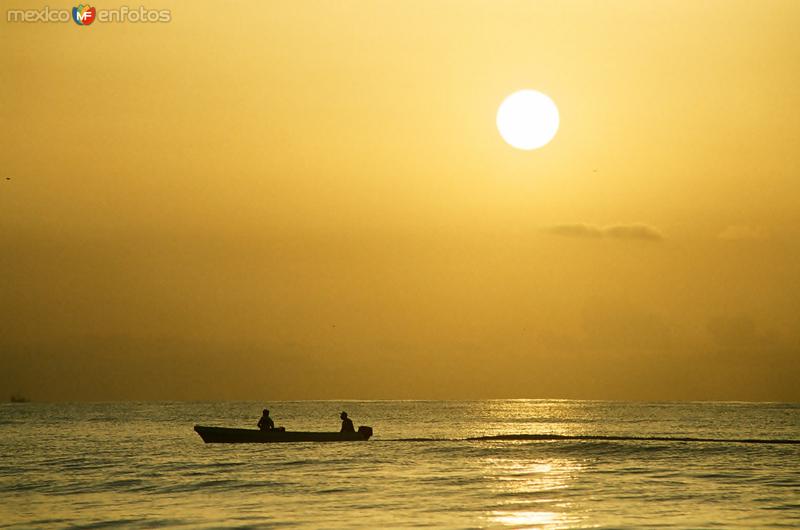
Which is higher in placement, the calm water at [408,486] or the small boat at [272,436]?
the small boat at [272,436]

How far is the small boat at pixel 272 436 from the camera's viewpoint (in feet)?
220

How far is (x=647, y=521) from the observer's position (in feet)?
109

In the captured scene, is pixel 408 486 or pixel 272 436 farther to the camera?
pixel 272 436

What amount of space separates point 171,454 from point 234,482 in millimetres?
21061

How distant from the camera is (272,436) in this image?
67.2m

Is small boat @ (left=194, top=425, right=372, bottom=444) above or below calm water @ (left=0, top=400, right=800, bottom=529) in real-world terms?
above

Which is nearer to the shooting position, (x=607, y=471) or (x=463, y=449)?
(x=607, y=471)

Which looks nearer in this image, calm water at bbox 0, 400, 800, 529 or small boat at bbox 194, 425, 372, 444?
calm water at bbox 0, 400, 800, 529

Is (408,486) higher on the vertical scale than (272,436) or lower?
lower

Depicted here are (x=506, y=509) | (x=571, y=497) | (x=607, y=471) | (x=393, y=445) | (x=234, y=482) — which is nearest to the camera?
(x=506, y=509)

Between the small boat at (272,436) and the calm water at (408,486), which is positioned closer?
the calm water at (408,486)

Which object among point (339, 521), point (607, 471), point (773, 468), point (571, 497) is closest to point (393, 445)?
point (607, 471)

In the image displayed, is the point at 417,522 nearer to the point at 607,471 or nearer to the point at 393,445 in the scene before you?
the point at 607,471

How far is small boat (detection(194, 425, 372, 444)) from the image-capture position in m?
67.1
